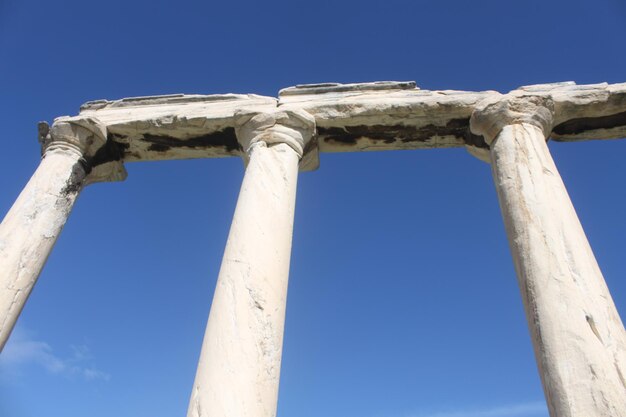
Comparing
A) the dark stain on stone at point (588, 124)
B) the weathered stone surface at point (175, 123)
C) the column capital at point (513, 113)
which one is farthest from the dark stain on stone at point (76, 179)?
the dark stain on stone at point (588, 124)

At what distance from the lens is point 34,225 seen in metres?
11.6

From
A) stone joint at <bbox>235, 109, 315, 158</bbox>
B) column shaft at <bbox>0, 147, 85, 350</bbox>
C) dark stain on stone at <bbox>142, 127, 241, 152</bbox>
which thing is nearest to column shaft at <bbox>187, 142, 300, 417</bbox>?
stone joint at <bbox>235, 109, 315, 158</bbox>

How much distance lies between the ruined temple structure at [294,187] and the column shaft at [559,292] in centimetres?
2

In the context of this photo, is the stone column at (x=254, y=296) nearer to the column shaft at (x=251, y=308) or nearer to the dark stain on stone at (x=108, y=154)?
the column shaft at (x=251, y=308)

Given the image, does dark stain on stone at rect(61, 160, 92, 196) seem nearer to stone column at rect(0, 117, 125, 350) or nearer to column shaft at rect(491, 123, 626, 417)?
stone column at rect(0, 117, 125, 350)

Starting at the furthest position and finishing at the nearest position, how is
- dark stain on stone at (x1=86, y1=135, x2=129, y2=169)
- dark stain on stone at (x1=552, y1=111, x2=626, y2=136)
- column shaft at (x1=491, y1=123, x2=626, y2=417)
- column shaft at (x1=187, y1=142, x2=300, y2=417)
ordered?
dark stain on stone at (x1=86, y1=135, x2=129, y2=169), dark stain on stone at (x1=552, y1=111, x2=626, y2=136), column shaft at (x1=187, y1=142, x2=300, y2=417), column shaft at (x1=491, y1=123, x2=626, y2=417)

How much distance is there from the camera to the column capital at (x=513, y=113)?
38.7 ft

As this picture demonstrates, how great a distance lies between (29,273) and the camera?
35.8 ft

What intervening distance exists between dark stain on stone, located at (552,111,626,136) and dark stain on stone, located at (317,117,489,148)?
2.46 metres

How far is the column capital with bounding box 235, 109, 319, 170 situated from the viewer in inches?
491

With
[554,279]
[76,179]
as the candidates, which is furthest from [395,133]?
[76,179]

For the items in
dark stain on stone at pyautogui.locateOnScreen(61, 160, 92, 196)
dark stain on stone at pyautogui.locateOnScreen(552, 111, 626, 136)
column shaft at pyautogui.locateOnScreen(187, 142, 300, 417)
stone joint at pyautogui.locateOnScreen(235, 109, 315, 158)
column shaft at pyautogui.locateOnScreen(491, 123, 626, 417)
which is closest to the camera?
column shaft at pyautogui.locateOnScreen(491, 123, 626, 417)

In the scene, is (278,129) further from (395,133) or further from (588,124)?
(588,124)

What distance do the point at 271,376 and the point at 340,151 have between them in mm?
7837
